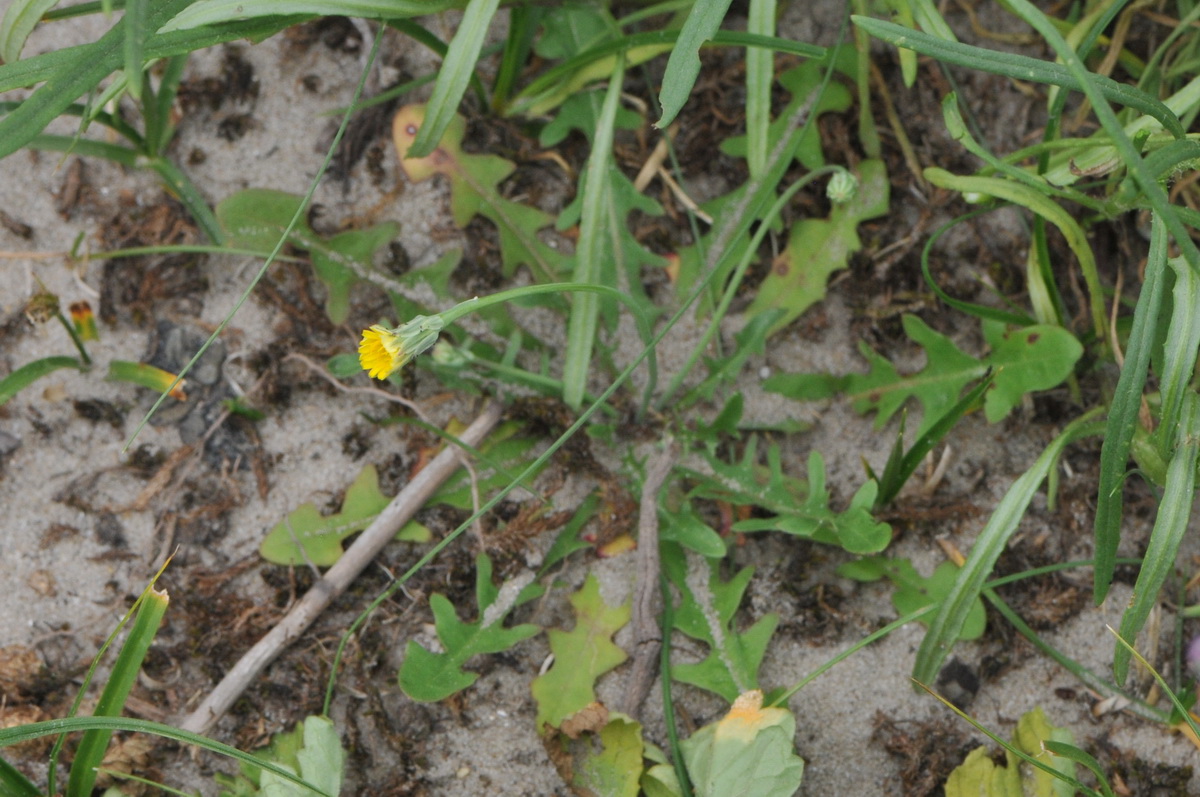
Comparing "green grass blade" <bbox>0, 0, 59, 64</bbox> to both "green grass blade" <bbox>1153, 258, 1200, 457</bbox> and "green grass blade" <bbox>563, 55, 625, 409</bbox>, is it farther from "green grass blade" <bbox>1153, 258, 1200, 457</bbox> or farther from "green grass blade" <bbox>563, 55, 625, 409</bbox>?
"green grass blade" <bbox>1153, 258, 1200, 457</bbox>

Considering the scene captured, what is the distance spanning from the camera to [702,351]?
1930 mm

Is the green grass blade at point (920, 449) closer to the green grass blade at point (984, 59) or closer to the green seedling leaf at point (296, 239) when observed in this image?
the green grass blade at point (984, 59)

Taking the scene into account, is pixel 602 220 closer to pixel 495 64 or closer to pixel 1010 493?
pixel 495 64

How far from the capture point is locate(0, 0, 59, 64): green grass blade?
1.53 metres

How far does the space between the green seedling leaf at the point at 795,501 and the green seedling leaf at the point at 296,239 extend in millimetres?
831

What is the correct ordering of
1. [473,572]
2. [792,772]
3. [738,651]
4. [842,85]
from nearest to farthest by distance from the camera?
[792,772]
[738,651]
[473,572]
[842,85]

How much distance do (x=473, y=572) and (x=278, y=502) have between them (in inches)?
17.6

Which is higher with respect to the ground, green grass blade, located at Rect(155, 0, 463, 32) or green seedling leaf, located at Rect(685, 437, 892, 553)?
green grass blade, located at Rect(155, 0, 463, 32)

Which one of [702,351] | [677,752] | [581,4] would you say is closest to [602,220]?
[702,351]

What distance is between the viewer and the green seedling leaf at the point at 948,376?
6.02 ft

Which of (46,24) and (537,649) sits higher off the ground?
(46,24)

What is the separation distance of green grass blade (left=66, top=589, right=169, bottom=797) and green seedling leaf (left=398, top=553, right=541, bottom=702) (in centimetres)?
45

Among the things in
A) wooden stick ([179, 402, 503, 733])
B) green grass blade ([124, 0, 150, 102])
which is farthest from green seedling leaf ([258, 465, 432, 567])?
green grass blade ([124, 0, 150, 102])

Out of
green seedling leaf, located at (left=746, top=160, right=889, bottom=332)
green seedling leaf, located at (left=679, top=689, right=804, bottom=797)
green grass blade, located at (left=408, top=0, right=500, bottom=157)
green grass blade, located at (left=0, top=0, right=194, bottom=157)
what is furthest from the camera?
green seedling leaf, located at (left=746, top=160, right=889, bottom=332)
